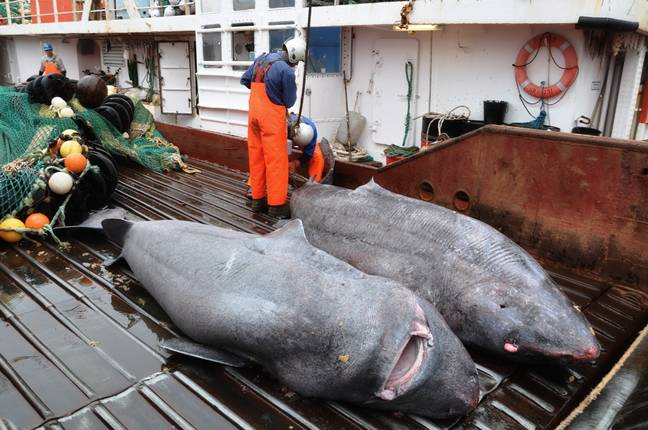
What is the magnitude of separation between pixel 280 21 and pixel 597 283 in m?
7.39

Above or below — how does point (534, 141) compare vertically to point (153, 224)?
above

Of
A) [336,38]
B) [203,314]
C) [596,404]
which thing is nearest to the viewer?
[596,404]

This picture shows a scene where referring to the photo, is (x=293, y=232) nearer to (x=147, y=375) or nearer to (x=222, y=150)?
(x=147, y=375)

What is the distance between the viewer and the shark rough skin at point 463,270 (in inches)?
132

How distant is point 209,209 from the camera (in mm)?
6805

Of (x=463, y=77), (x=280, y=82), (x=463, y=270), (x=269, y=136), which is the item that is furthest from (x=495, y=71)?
(x=463, y=270)

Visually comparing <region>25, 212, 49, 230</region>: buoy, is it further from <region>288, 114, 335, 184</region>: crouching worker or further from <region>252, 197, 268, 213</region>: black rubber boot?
<region>288, 114, 335, 184</region>: crouching worker

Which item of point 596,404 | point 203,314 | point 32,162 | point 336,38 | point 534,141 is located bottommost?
point 596,404

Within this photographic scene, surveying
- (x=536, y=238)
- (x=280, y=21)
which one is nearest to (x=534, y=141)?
(x=536, y=238)

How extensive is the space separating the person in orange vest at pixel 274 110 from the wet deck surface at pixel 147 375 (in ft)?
7.39

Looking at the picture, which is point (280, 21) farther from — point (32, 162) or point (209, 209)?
point (32, 162)

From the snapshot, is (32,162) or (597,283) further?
(32,162)

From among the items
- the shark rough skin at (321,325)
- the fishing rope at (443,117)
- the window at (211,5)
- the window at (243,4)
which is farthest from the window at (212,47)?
the shark rough skin at (321,325)

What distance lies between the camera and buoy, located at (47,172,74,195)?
18.7 ft
